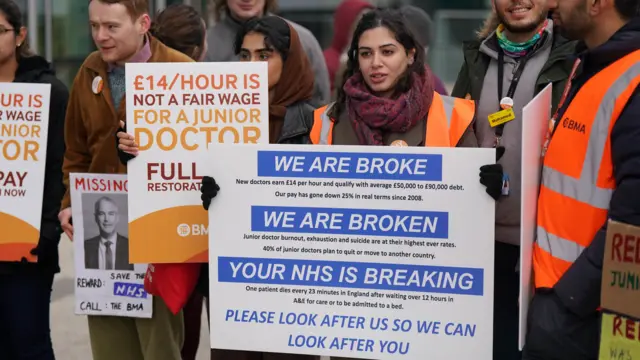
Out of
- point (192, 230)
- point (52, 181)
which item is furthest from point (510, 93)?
point (52, 181)

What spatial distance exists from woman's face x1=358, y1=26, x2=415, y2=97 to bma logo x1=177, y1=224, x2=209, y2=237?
874 mm

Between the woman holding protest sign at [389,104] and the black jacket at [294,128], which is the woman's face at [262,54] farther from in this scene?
the woman holding protest sign at [389,104]

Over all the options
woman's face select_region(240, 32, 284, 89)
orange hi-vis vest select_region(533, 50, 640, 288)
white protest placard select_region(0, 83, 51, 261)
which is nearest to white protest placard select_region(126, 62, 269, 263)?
woman's face select_region(240, 32, 284, 89)

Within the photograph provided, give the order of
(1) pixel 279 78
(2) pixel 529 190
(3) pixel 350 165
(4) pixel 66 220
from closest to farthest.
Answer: (2) pixel 529 190, (3) pixel 350 165, (1) pixel 279 78, (4) pixel 66 220

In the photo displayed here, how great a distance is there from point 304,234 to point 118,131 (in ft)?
3.27

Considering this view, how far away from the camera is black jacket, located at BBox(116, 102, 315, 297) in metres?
4.45

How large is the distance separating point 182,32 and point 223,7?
0.49m

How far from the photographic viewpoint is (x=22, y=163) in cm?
488

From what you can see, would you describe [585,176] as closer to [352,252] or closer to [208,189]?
[352,252]

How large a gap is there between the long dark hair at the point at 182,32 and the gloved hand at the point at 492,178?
7.81 ft

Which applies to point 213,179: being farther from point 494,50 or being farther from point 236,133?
point 494,50

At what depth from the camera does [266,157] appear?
400 centimetres

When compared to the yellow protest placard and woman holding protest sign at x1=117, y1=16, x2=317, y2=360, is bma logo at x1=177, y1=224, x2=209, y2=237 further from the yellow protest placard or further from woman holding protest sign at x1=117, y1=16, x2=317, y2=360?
the yellow protest placard

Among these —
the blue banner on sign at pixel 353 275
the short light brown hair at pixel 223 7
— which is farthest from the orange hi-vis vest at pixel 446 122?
the short light brown hair at pixel 223 7
